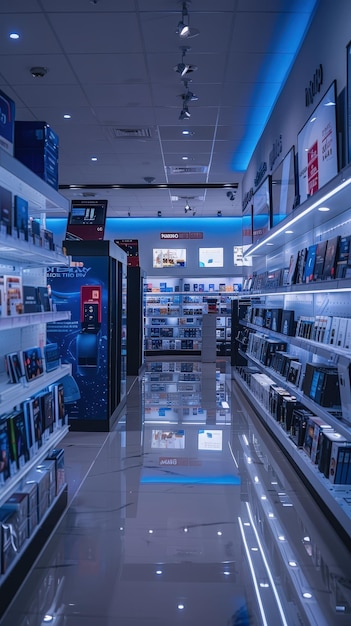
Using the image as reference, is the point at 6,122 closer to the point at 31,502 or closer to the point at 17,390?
the point at 17,390

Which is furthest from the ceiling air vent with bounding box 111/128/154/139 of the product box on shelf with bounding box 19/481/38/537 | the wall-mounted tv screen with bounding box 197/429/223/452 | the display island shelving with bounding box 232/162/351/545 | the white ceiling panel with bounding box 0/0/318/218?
the product box on shelf with bounding box 19/481/38/537

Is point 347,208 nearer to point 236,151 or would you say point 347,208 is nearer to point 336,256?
point 336,256

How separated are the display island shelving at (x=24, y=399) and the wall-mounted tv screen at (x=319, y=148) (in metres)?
2.00

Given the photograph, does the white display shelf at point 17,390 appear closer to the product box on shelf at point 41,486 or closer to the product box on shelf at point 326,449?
the product box on shelf at point 41,486

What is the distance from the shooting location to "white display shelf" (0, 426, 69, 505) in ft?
8.27

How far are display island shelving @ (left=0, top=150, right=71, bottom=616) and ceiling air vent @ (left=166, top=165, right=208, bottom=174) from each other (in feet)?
21.3

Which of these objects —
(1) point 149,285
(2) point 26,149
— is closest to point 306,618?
(2) point 26,149

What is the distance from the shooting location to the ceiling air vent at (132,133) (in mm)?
8047

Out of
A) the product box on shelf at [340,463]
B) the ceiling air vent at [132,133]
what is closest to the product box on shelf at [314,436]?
the product box on shelf at [340,463]

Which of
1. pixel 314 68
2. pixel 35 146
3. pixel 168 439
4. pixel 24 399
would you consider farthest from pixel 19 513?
pixel 314 68

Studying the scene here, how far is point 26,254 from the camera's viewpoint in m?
3.32

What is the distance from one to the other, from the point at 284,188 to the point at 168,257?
10.6 metres

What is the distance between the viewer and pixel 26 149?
349 cm

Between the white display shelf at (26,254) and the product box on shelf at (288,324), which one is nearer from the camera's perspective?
the white display shelf at (26,254)
